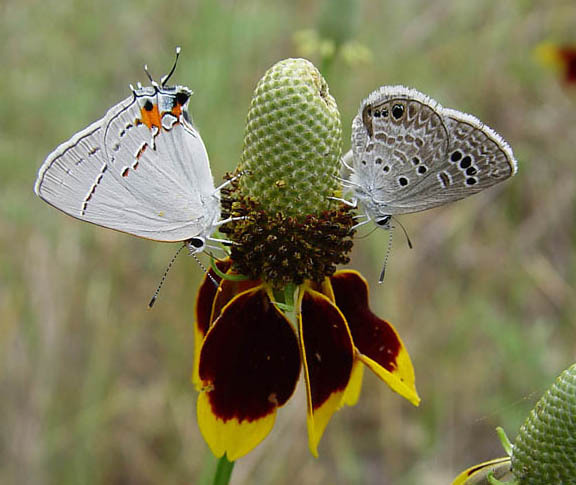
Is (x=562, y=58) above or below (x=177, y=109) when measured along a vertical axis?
above

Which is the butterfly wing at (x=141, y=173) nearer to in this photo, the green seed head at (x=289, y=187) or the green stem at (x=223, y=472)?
the green seed head at (x=289, y=187)

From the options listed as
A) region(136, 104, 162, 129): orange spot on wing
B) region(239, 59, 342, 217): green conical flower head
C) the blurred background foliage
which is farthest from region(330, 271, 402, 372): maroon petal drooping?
the blurred background foliage

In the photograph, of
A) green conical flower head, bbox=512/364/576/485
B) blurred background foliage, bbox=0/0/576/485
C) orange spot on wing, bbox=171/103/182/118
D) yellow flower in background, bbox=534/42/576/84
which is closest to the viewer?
green conical flower head, bbox=512/364/576/485

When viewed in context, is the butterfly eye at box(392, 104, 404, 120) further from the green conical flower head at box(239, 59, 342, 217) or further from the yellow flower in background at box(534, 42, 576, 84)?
the yellow flower in background at box(534, 42, 576, 84)

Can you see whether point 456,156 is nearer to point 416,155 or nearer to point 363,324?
point 416,155

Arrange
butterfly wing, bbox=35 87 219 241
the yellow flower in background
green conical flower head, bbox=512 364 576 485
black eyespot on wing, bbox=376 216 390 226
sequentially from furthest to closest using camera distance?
1. the yellow flower in background
2. black eyespot on wing, bbox=376 216 390 226
3. butterfly wing, bbox=35 87 219 241
4. green conical flower head, bbox=512 364 576 485

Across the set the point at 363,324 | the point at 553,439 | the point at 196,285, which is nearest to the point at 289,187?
the point at 363,324

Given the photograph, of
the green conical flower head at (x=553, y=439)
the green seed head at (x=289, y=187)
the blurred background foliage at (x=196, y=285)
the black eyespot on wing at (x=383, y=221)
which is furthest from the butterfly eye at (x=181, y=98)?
the blurred background foliage at (x=196, y=285)
